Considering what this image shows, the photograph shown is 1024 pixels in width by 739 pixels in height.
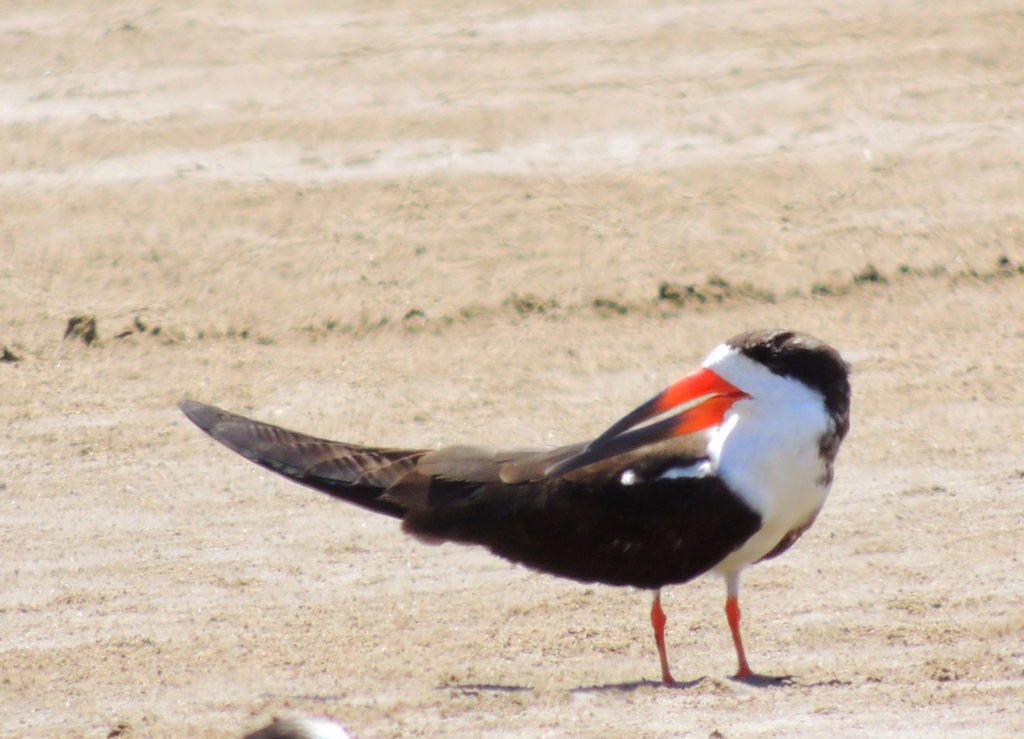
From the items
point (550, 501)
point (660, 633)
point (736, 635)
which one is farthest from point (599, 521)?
point (736, 635)

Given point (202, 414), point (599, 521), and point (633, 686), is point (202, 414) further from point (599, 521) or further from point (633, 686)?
point (633, 686)

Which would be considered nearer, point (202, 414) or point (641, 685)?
point (641, 685)

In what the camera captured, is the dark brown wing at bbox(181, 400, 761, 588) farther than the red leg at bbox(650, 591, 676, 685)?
Yes

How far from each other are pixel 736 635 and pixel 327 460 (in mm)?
1655

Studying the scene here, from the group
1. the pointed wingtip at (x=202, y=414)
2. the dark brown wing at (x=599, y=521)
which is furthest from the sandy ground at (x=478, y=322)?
the pointed wingtip at (x=202, y=414)

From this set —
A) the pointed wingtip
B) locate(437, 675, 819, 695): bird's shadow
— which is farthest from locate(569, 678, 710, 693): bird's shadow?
the pointed wingtip

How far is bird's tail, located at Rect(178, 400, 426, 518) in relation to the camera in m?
Answer: 6.93

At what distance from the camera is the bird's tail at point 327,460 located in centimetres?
693

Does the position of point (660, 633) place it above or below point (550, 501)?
below

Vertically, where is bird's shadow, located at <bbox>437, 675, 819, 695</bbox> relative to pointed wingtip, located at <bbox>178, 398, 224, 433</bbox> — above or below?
below

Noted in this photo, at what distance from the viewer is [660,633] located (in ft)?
21.4

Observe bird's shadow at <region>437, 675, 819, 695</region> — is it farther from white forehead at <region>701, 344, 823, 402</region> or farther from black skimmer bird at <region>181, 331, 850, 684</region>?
white forehead at <region>701, 344, 823, 402</region>

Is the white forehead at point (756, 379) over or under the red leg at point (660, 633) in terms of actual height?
over

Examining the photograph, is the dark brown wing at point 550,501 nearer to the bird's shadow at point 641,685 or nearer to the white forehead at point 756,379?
the white forehead at point 756,379
